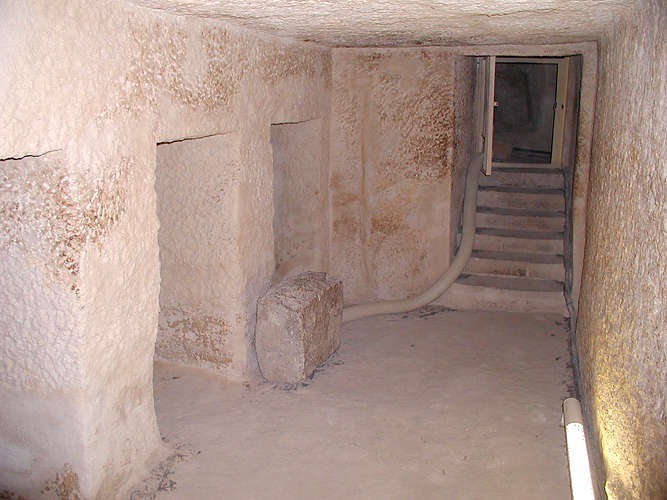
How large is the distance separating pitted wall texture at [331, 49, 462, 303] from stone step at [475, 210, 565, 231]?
1.06 meters

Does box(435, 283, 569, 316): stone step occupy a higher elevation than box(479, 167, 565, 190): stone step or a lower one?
lower

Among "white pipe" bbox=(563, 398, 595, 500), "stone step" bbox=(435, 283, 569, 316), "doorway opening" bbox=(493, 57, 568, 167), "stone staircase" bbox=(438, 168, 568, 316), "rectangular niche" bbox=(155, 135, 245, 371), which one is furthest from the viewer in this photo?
"doorway opening" bbox=(493, 57, 568, 167)

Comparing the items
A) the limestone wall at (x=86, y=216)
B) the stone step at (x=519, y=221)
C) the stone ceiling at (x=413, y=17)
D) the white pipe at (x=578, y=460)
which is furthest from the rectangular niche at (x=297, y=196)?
the white pipe at (x=578, y=460)

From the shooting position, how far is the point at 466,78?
6207mm

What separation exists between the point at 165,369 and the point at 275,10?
8.34 ft

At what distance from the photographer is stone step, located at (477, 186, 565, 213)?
6.96 metres

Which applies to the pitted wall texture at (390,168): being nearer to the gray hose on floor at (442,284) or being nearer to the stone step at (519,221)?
the gray hose on floor at (442,284)

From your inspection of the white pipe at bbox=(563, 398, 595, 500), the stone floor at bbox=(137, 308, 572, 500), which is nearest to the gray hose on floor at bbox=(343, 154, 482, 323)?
the stone floor at bbox=(137, 308, 572, 500)

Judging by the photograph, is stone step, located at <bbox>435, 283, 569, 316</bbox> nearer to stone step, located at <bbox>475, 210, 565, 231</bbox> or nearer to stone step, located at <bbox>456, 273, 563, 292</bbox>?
stone step, located at <bbox>456, 273, 563, 292</bbox>

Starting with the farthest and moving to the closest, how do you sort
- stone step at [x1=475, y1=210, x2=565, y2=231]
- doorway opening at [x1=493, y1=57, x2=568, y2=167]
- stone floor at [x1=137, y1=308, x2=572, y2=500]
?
doorway opening at [x1=493, y1=57, x2=568, y2=167] → stone step at [x1=475, y1=210, x2=565, y2=231] → stone floor at [x1=137, y1=308, x2=572, y2=500]

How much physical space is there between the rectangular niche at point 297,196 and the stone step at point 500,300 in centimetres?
131

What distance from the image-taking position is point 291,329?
4289 mm

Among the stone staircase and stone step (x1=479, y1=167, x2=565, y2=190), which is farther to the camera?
stone step (x1=479, y1=167, x2=565, y2=190)

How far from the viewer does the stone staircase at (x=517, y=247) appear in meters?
6.03
